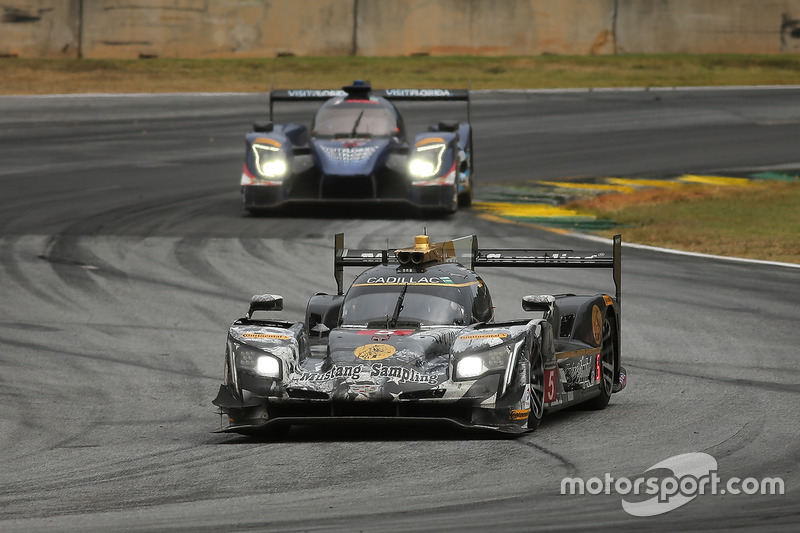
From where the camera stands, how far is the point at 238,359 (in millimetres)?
10414

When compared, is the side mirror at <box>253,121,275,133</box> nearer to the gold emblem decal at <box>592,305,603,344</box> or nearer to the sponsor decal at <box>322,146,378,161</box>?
the sponsor decal at <box>322,146,378,161</box>

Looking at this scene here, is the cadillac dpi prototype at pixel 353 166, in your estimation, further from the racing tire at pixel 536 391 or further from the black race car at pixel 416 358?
the racing tire at pixel 536 391

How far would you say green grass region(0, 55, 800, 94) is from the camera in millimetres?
35000

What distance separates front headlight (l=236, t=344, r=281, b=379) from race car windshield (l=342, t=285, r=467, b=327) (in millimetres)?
1065

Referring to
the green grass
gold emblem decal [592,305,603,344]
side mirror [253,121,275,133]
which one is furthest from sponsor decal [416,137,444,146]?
the green grass

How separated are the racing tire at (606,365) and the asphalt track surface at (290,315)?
0.19m

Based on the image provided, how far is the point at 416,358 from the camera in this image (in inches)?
400

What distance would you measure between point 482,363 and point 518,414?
42 centimetres

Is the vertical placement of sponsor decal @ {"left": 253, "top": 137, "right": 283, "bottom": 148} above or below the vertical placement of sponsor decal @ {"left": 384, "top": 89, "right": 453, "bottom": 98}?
below

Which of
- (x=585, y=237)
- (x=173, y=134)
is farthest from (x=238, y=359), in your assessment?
(x=173, y=134)

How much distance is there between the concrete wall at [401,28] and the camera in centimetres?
3616

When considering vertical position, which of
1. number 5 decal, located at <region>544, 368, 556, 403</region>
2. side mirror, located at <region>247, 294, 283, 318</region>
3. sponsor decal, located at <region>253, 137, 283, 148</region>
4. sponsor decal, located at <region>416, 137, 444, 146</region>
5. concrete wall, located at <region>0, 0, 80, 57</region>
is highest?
concrete wall, located at <region>0, 0, 80, 57</region>

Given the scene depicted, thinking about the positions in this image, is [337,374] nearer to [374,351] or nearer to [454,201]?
[374,351]

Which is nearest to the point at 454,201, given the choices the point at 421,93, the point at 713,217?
the point at 421,93
